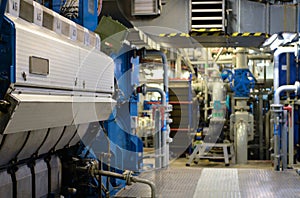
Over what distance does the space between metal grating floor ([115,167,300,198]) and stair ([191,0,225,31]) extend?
2284 mm

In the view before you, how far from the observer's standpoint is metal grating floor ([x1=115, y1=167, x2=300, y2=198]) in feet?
17.7

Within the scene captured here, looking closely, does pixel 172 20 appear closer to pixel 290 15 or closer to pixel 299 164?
pixel 290 15

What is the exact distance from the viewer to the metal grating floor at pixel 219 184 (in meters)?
5.41

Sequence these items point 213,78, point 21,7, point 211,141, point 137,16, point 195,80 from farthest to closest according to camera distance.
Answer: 1. point 195,80
2. point 213,78
3. point 211,141
4. point 137,16
5. point 21,7

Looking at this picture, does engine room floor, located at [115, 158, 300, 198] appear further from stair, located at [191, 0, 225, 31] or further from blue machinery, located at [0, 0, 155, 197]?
stair, located at [191, 0, 225, 31]

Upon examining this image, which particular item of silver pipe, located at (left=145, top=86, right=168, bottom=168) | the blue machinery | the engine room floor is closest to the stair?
silver pipe, located at (left=145, top=86, right=168, bottom=168)

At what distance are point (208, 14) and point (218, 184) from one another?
2.55 m

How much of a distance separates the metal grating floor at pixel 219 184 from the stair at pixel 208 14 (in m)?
2.28

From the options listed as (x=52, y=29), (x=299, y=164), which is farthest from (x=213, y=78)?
(x=52, y=29)

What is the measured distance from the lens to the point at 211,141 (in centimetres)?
1095

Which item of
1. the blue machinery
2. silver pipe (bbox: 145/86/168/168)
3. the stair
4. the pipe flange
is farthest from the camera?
the pipe flange

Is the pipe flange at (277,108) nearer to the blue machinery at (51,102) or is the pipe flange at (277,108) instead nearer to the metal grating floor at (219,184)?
the metal grating floor at (219,184)

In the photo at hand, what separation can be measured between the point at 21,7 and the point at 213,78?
30.3 ft

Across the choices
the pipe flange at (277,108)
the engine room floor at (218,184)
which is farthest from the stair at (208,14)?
the engine room floor at (218,184)
